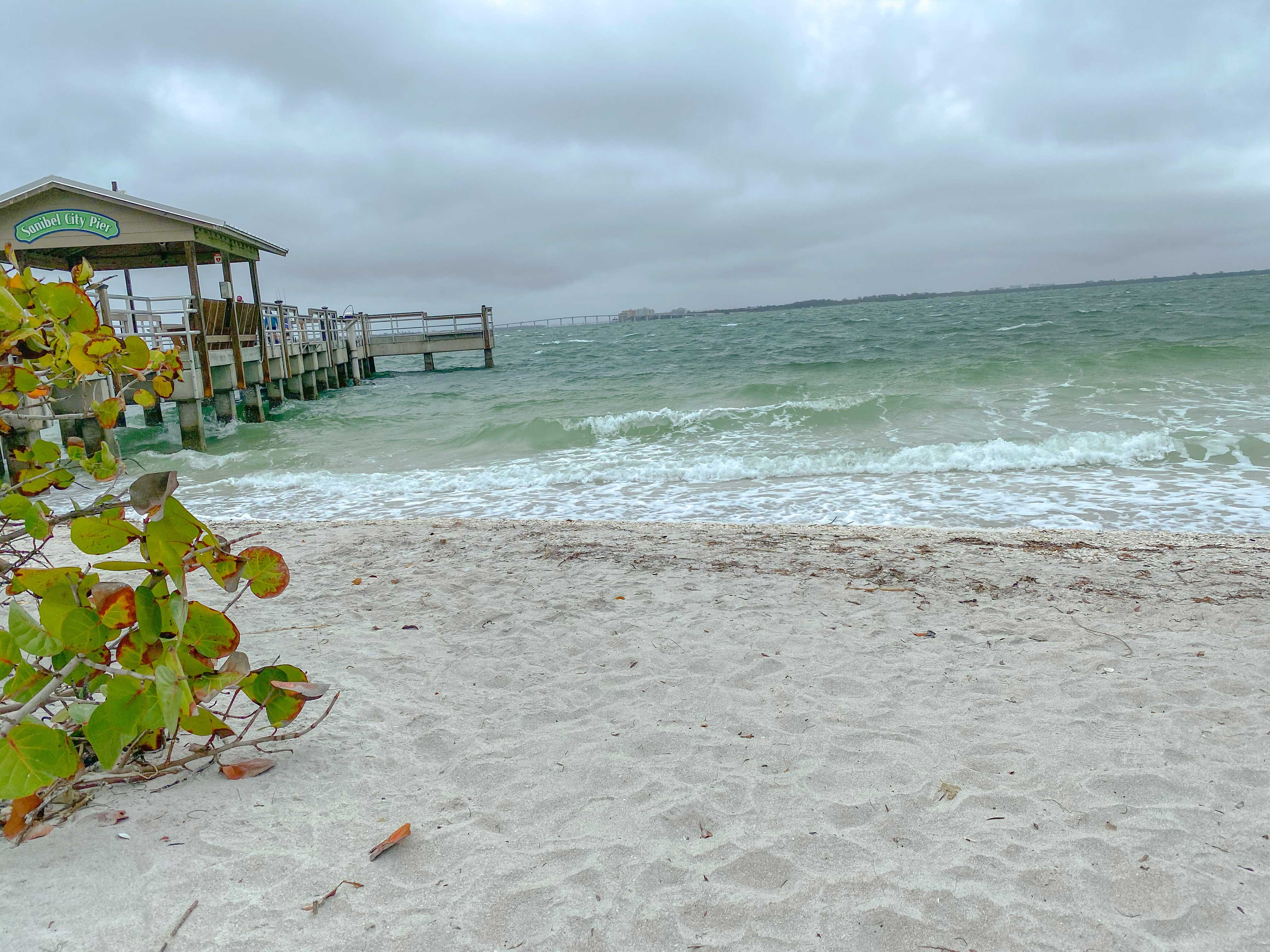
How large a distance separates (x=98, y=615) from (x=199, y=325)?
538 inches

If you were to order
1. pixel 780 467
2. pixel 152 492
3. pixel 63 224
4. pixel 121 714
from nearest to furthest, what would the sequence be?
pixel 152 492 → pixel 121 714 → pixel 780 467 → pixel 63 224

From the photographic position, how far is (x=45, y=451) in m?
2.19

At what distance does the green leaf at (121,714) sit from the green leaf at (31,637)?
0.17m

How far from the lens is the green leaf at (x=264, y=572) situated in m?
1.93

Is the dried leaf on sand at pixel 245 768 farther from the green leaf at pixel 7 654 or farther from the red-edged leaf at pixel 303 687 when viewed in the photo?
the green leaf at pixel 7 654

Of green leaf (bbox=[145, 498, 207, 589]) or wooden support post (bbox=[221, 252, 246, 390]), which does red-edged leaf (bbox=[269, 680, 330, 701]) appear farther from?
wooden support post (bbox=[221, 252, 246, 390])

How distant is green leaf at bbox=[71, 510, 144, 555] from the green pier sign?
1377 centimetres

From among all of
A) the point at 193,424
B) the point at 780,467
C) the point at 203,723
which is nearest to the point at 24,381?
the point at 203,723

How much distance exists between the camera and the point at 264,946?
1.74 meters

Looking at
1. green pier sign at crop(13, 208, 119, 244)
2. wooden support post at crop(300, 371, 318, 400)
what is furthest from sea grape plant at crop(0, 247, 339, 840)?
wooden support post at crop(300, 371, 318, 400)

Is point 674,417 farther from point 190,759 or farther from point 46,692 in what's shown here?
point 46,692

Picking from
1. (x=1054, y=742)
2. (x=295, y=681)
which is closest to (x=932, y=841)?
(x=1054, y=742)

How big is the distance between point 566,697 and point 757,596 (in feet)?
5.32

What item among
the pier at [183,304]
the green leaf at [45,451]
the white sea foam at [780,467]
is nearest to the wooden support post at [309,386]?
the pier at [183,304]
